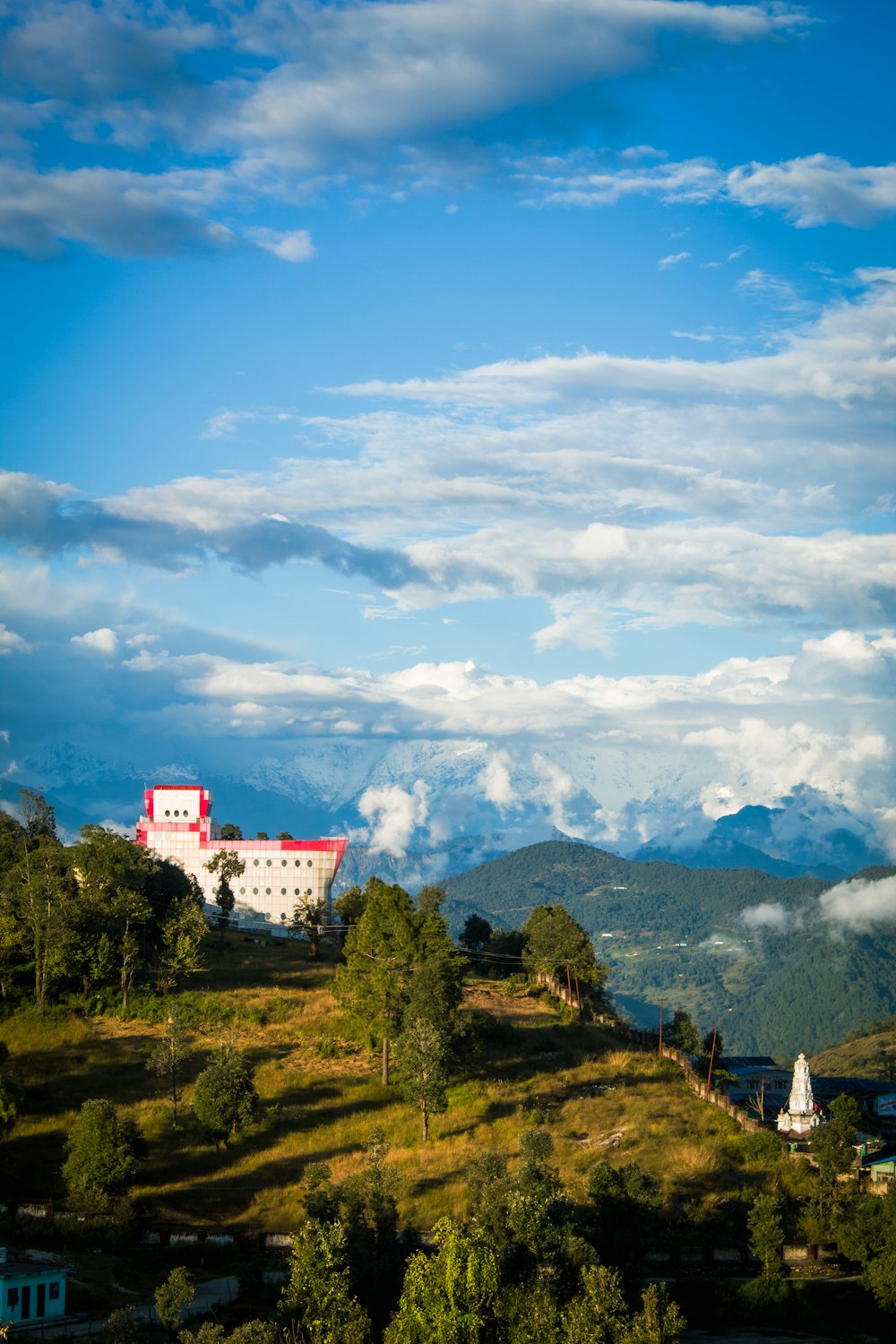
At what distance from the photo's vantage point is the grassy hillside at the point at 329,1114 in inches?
2411

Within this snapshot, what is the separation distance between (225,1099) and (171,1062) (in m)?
5.20

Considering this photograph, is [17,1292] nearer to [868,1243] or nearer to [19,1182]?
→ [19,1182]

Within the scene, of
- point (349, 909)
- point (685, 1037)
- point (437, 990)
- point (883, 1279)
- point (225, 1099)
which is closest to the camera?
point (883, 1279)

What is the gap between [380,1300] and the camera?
4784 cm

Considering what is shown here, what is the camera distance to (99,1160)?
57594mm

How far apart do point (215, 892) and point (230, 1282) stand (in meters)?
74.1

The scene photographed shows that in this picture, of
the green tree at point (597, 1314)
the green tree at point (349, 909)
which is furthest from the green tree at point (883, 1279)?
the green tree at point (349, 909)

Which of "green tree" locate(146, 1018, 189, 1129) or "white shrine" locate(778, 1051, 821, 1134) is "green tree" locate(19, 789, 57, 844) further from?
"white shrine" locate(778, 1051, 821, 1134)

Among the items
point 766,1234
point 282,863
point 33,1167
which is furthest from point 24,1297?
point 282,863

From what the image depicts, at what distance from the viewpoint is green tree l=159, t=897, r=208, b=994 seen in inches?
3354

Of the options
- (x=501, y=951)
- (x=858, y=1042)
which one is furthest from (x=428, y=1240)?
(x=858, y=1042)

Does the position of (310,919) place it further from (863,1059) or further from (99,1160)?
(863,1059)

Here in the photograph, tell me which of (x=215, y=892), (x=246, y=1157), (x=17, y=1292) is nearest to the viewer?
(x=17, y=1292)

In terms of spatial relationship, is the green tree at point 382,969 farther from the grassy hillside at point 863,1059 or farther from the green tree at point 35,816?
the grassy hillside at point 863,1059
